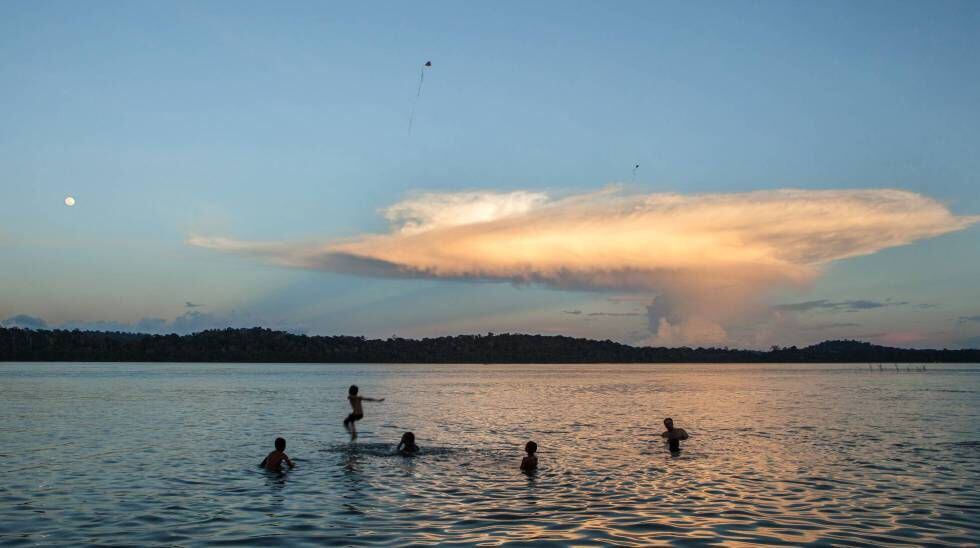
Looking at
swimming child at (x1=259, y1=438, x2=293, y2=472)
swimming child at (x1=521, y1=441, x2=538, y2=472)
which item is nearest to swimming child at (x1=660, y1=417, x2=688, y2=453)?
swimming child at (x1=521, y1=441, x2=538, y2=472)

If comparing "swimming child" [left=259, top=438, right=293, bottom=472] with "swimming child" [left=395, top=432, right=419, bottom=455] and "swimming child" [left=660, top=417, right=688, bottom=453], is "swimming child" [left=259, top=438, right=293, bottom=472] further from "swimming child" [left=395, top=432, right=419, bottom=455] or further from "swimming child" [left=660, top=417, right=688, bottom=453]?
"swimming child" [left=660, top=417, right=688, bottom=453]

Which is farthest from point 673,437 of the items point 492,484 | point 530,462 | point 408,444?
point 492,484

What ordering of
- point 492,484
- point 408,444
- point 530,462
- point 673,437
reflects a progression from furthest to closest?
1. point 673,437
2. point 408,444
3. point 530,462
4. point 492,484

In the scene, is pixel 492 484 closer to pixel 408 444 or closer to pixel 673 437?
pixel 408 444

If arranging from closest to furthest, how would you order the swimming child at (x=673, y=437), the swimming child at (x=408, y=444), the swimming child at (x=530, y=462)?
the swimming child at (x=530, y=462), the swimming child at (x=408, y=444), the swimming child at (x=673, y=437)

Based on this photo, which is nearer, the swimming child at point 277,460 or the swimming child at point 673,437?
the swimming child at point 277,460

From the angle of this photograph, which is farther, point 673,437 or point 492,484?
point 673,437

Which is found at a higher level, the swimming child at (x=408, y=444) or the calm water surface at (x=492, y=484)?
the swimming child at (x=408, y=444)

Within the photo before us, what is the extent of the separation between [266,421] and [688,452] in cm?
3166

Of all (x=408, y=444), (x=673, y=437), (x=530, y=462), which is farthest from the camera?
(x=673, y=437)

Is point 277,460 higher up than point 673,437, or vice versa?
point 673,437

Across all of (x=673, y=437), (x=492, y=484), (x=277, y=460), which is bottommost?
(x=492, y=484)

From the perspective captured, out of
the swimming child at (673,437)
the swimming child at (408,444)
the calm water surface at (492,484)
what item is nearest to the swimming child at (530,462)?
the calm water surface at (492,484)

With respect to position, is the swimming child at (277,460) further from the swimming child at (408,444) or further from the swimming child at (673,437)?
the swimming child at (673,437)
